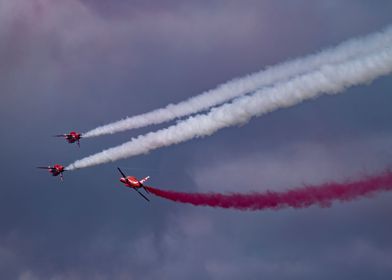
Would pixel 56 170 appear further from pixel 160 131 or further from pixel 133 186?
pixel 160 131

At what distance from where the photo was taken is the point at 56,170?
9756cm

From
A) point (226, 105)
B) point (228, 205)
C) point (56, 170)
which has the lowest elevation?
point (228, 205)

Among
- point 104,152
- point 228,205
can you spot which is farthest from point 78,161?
point 228,205

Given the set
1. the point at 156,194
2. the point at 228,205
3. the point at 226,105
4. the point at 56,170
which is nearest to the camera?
the point at 226,105

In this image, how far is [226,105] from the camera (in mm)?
66312

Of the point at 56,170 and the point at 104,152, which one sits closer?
the point at 104,152

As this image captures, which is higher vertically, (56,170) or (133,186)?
(56,170)

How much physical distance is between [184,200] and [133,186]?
35.5 ft

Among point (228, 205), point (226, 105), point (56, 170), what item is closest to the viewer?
point (226, 105)

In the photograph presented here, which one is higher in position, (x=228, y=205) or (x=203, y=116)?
(x=203, y=116)

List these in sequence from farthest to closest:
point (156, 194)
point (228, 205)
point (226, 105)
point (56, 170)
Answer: point (56, 170)
point (156, 194)
point (228, 205)
point (226, 105)

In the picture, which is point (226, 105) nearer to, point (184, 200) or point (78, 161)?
point (184, 200)

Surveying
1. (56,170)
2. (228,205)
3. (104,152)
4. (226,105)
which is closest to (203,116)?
(226,105)

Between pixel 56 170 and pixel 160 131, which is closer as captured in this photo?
pixel 160 131
